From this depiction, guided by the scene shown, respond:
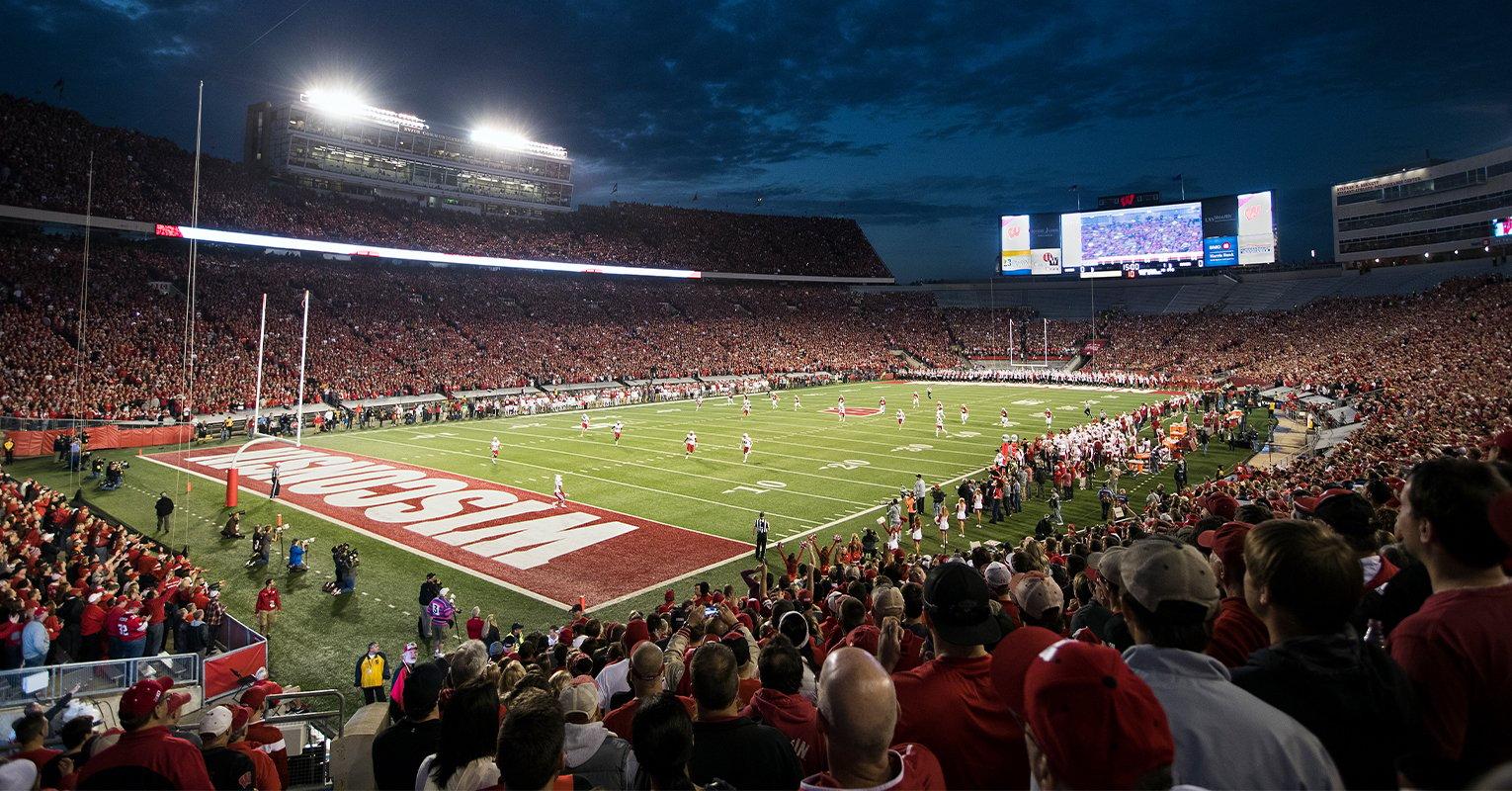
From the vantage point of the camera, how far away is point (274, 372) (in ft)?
123

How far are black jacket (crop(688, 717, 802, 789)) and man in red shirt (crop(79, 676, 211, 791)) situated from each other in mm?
2160

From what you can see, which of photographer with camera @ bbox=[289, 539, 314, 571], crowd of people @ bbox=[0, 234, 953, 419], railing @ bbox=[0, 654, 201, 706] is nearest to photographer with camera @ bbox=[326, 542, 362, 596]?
photographer with camera @ bbox=[289, 539, 314, 571]

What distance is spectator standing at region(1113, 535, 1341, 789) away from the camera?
1.86 meters

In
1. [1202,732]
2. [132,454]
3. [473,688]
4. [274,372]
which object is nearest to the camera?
[1202,732]

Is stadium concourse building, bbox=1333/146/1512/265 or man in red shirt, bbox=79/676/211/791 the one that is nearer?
man in red shirt, bbox=79/676/211/791

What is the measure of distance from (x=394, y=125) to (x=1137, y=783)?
2678 inches

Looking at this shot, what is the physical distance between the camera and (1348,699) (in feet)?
6.70

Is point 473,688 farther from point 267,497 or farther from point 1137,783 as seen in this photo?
point 267,497

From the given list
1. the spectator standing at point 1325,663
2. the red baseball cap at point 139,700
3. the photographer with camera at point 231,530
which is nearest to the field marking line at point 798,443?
the photographer with camera at point 231,530

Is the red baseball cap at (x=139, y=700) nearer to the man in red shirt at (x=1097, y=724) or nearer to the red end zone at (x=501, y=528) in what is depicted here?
the man in red shirt at (x=1097, y=724)

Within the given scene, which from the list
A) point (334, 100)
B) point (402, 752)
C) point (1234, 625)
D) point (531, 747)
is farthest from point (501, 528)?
point (334, 100)

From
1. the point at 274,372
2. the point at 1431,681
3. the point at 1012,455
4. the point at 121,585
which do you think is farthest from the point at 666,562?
the point at 274,372

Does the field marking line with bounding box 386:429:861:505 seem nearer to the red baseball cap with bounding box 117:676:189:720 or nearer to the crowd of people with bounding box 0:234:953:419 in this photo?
the crowd of people with bounding box 0:234:953:419

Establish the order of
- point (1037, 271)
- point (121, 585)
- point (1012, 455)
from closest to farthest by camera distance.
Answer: point (121, 585) < point (1012, 455) < point (1037, 271)
